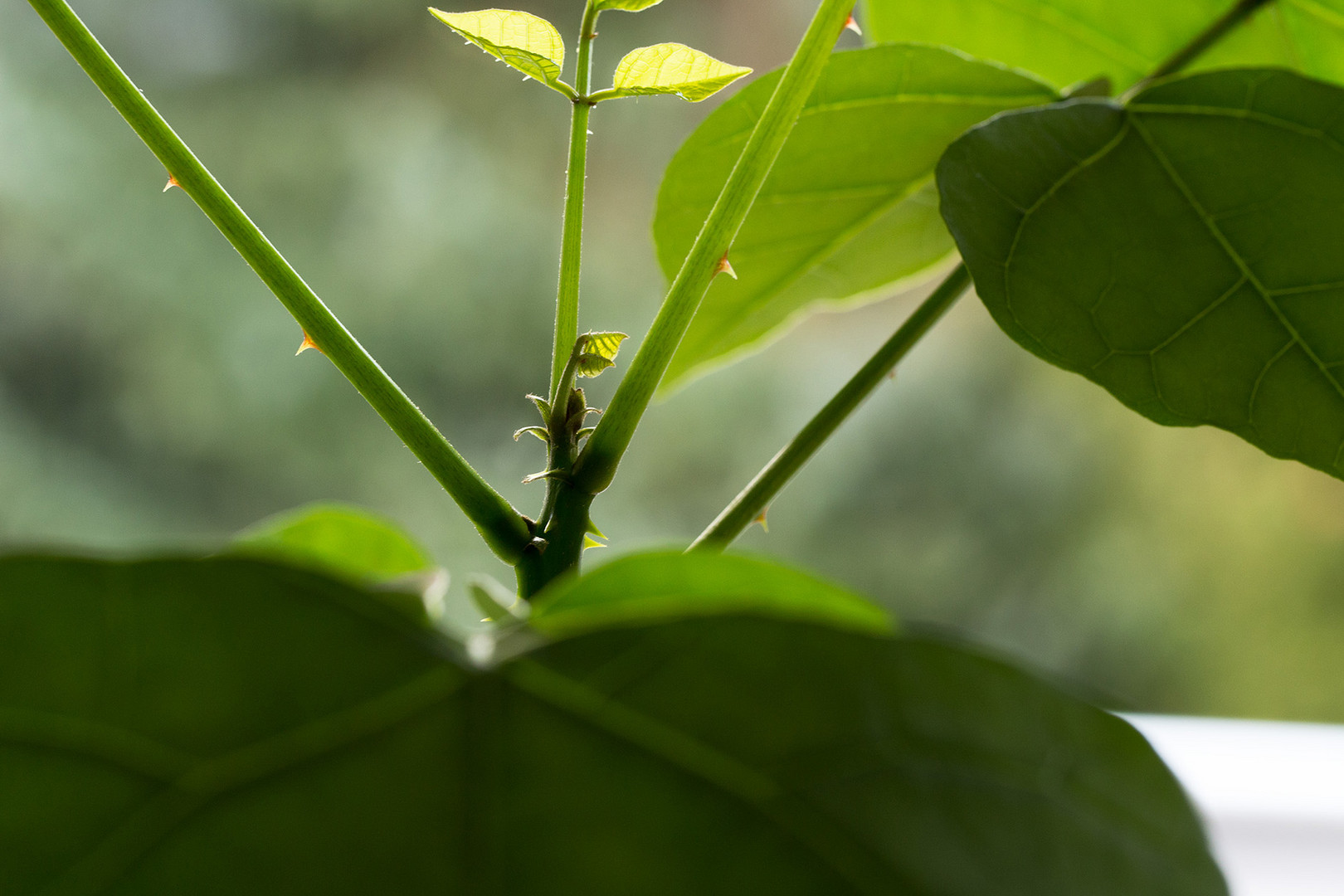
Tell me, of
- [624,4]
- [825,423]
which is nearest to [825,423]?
[825,423]

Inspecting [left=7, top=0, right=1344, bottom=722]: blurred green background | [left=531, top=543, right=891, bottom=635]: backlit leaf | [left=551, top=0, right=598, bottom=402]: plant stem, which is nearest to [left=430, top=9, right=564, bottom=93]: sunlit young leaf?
[left=551, top=0, right=598, bottom=402]: plant stem

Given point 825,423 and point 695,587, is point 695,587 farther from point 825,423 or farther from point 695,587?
point 825,423

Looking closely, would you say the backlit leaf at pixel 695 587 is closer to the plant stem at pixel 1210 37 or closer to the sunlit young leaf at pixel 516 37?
the sunlit young leaf at pixel 516 37

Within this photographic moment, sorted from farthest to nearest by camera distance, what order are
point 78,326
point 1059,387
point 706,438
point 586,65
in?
point 1059,387 < point 706,438 < point 78,326 < point 586,65

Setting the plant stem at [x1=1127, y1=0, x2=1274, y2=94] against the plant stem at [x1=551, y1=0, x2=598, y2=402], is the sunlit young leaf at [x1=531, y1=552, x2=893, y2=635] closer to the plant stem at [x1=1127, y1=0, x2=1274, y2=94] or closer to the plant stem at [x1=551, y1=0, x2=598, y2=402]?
the plant stem at [x1=551, y1=0, x2=598, y2=402]

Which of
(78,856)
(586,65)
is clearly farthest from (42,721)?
(586,65)

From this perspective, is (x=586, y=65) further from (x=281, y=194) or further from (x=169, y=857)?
(x=281, y=194)
